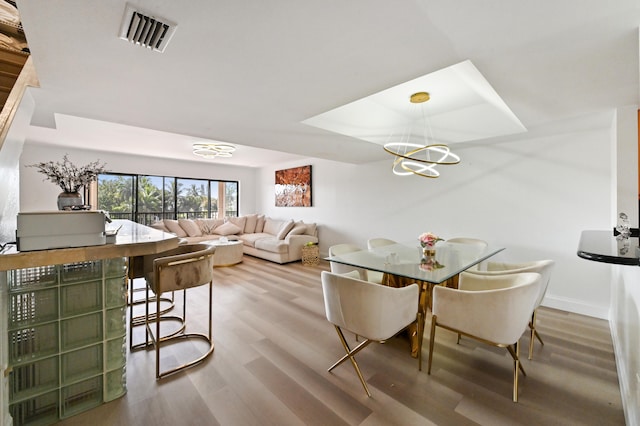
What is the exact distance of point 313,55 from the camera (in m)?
1.62

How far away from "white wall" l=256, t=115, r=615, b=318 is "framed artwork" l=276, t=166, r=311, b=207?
2.08 metres

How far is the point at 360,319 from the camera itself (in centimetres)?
180

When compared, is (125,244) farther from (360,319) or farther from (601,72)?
(601,72)

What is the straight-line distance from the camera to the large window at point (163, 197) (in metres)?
6.49

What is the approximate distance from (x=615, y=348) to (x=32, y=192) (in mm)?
9431

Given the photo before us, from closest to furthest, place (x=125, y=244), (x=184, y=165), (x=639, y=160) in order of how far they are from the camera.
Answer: (x=125, y=244) → (x=639, y=160) → (x=184, y=165)

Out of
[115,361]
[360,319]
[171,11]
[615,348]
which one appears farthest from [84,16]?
[615,348]

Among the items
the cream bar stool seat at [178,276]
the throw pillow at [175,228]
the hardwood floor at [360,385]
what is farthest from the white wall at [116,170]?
the hardwood floor at [360,385]

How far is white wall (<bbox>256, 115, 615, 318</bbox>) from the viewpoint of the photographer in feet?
10.3

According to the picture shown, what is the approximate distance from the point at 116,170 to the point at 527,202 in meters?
8.43

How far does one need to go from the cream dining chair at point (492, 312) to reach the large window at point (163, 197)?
7.51 m

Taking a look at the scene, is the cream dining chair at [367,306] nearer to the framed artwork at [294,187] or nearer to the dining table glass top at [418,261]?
the dining table glass top at [418,261]

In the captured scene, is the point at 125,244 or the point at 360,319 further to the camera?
the point at 360,319

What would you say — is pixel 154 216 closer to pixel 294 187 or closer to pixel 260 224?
pixel 260 224
